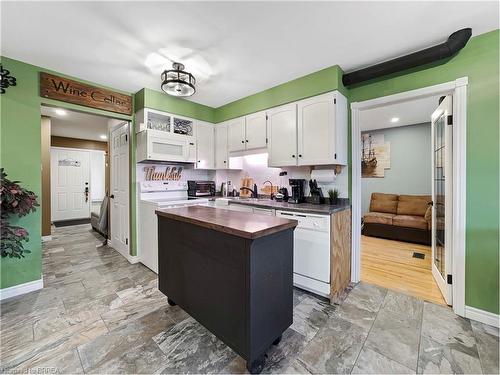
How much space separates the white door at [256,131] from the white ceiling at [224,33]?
713 mm

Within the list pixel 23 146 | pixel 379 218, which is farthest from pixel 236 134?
pixel 379 218

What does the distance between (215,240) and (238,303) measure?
454mm

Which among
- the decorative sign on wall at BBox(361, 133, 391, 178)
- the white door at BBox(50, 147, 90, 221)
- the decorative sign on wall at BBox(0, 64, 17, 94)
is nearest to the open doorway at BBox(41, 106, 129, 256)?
the white door at BBox(50, 147, 90, 221)

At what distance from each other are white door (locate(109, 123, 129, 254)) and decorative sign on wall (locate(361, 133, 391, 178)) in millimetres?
5474

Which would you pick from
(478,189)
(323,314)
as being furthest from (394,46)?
(323,314)

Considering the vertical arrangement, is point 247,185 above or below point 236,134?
below

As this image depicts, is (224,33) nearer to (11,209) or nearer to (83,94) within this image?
(83,94)

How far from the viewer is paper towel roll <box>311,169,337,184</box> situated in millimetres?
2801

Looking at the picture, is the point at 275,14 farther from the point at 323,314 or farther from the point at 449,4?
the point at 323,314

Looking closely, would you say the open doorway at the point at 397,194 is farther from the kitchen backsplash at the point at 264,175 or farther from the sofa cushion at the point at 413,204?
the kitchen backsplash at the point at 264,175

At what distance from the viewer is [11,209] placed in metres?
2.23

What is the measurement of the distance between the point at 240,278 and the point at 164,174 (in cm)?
285

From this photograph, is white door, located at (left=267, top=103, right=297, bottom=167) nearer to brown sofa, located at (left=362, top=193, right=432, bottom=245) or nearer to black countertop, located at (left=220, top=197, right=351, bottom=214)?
black countertop, located at (left=220, top=197, right=351, bottom=214)

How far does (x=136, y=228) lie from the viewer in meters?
3.41
